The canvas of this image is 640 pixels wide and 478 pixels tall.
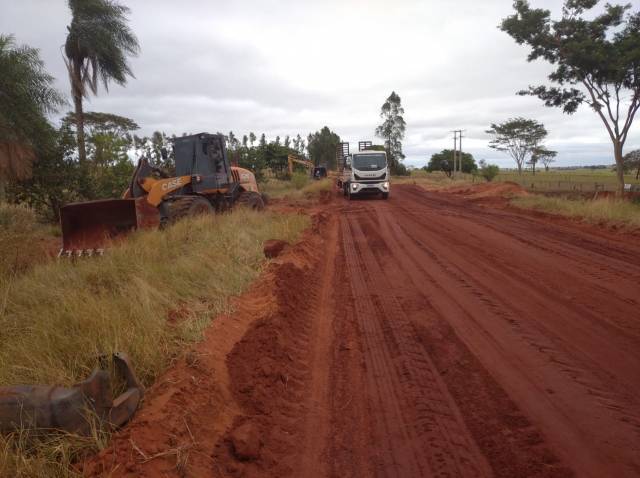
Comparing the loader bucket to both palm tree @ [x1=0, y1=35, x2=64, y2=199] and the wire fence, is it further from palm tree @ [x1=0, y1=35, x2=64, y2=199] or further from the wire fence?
the wire fence

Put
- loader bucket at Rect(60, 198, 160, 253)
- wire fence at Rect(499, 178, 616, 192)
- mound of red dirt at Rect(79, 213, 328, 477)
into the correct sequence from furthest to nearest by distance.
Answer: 1. wire fence at Rect(499, 178, 616, 192)
2. loader bucket at Rect(60, 198, 160, 253)
3. mound of red dirt at Rect(79, 213, 328, 477)

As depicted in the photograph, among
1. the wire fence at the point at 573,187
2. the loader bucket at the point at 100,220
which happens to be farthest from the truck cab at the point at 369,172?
the loader bucket at the point at 100,220

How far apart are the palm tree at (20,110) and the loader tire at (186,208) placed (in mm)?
5167

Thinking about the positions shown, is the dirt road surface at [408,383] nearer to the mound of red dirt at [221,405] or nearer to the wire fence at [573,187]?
the mound of red dirt at [221,405]

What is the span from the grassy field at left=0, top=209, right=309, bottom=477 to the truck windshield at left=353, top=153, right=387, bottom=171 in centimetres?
1711

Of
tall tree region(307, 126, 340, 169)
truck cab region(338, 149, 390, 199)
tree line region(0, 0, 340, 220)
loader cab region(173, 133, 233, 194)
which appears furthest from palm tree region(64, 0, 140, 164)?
tall tree region(307, 126, 340, 169)

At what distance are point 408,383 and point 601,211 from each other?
12.9 meters

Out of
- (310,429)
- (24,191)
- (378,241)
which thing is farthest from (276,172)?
(310,429)

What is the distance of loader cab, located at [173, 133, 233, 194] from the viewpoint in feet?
47.4

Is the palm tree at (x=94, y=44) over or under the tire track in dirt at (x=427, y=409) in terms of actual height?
over

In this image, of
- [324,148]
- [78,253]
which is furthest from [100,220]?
[324,148]

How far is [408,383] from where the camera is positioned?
4324mm

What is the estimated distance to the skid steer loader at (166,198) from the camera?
34.4ft

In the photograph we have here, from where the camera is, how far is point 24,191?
1518cm
